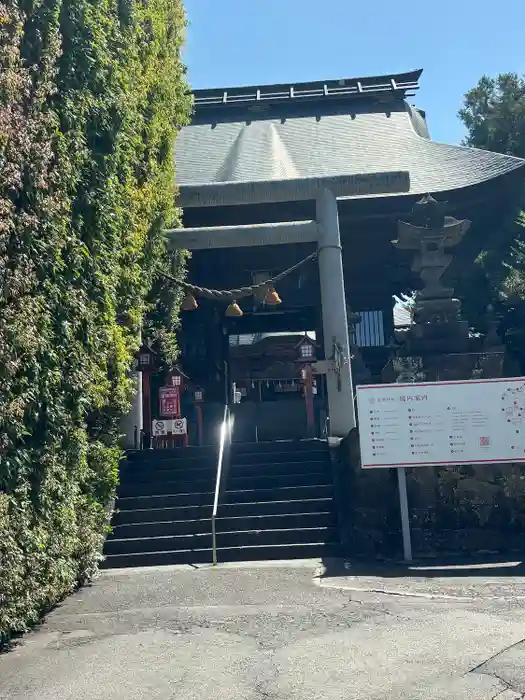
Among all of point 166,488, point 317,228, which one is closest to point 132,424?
point 166,488

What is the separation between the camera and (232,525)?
798 centimetres

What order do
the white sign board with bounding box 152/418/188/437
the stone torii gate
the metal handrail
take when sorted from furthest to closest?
the white sign board with bounding box 152/418/188/437, the stone torii gate, the metal handrail

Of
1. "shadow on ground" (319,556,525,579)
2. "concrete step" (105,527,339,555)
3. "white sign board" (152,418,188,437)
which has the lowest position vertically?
"shadow on ground" (319,556,525,579)

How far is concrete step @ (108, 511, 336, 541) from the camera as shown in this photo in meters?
7.96

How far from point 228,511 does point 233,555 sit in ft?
2.53

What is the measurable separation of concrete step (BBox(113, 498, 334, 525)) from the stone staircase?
0.04ft

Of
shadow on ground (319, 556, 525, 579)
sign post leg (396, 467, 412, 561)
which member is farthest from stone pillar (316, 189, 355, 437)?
shadow on ground (319, 556, 525, 579)

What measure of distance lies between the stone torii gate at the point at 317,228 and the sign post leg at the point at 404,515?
274 cm

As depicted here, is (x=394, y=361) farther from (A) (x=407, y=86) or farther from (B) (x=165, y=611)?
(A) (x=407, y=86)

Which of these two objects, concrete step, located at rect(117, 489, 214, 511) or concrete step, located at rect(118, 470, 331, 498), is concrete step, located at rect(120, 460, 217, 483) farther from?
concrete step, located at rect(117, 489, 214, 511)

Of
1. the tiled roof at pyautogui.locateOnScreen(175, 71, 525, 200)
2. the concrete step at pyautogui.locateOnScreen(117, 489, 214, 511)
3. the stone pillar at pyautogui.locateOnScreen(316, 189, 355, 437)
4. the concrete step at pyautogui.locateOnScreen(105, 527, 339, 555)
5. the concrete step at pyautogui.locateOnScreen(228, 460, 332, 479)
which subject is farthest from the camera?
the tiled roof at pyautogui.locateOnScreen(175, 71, 525, 200)

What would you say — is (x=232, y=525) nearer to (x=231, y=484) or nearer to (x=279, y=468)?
(x=231, y=484)

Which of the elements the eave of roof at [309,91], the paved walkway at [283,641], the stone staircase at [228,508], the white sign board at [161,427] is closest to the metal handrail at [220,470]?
the stone staircase at [228,508]

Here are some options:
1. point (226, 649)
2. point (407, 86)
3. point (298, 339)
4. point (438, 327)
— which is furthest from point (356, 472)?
point (407, 86)
